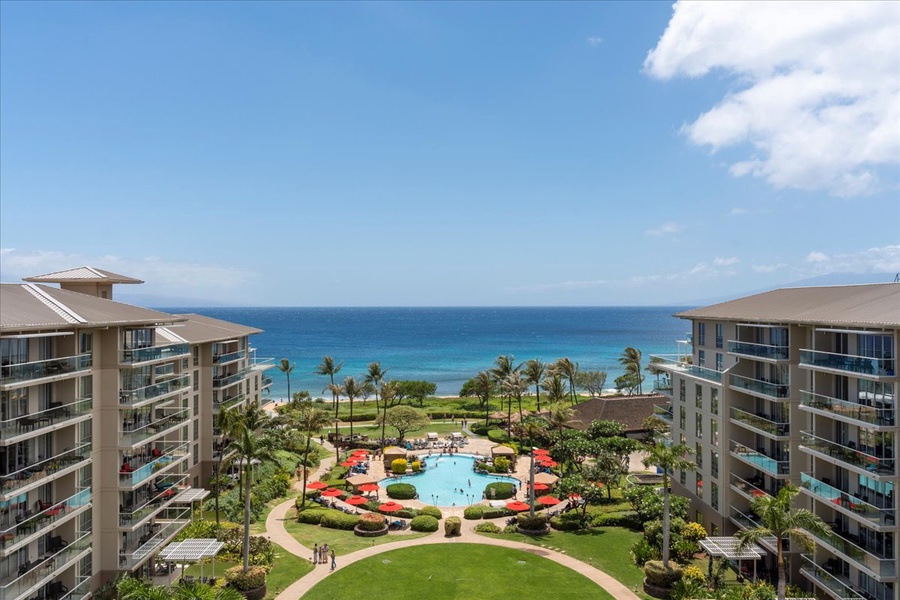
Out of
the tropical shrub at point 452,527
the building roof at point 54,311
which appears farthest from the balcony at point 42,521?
the tropical shrub at point 452,527

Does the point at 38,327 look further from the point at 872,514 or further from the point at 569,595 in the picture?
the point at 872,514

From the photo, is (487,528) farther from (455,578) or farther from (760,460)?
(760,460)

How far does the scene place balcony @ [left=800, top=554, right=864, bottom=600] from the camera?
2555 centimetres

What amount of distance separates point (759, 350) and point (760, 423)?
13.8 ft

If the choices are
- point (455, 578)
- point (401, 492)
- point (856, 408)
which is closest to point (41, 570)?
point (455, 578)

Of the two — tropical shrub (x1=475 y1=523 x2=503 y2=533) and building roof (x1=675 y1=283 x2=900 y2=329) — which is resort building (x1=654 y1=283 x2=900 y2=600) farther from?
tropical shrub (x1=475 y1=523 x2=503 y2=533)

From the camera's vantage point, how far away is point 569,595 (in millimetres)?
30312

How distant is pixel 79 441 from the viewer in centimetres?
2661

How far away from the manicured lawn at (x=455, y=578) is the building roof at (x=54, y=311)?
17498 millimetres

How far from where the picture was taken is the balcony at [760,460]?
30.7m

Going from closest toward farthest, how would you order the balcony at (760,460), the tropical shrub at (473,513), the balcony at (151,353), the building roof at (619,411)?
the balcony at (151,353) < the balcony at (760,460) < the tropical shrub at (473,513) < the building roof at (619,411)

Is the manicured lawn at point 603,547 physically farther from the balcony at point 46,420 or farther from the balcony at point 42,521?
A: the balcony at point 46,420

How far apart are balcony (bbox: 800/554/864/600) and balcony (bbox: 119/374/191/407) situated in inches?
1367

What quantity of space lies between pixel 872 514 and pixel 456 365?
5317 inches
